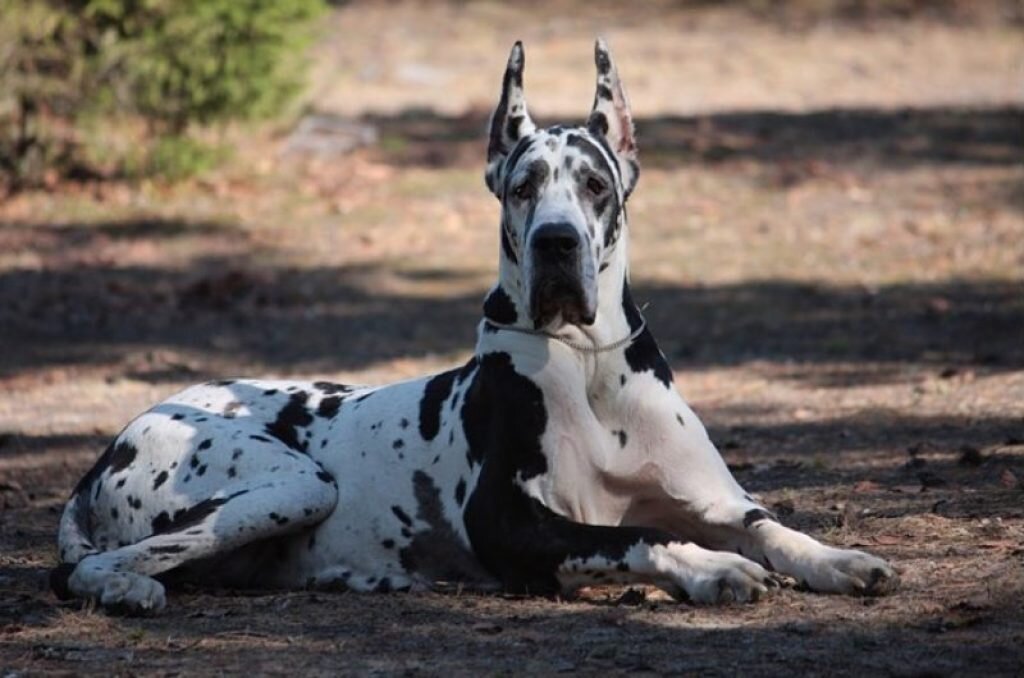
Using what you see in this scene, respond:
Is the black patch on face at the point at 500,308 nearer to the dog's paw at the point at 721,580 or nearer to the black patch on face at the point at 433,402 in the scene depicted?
the black patch on face at the point at 433,402

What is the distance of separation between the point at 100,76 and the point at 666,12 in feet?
44.5

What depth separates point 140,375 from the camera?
13.4 meters

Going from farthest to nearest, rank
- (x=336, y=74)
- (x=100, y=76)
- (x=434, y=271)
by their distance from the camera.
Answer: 1. (x=336, y=74)
2. (x=100, y=76)
3. (x=434, y=271)

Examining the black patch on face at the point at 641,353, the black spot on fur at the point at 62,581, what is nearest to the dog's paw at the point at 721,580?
the black patch on face at the point at 641,353

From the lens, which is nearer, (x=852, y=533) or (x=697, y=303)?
(x=852, y=533)

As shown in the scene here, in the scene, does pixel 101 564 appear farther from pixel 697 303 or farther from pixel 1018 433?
pixel 697 303

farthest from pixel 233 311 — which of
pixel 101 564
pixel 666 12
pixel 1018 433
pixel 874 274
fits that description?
pixel 666 12

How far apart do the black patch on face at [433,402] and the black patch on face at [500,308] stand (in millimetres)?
445

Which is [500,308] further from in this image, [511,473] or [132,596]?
[132,596]

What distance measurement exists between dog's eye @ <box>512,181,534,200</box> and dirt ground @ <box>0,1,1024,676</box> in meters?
1.52

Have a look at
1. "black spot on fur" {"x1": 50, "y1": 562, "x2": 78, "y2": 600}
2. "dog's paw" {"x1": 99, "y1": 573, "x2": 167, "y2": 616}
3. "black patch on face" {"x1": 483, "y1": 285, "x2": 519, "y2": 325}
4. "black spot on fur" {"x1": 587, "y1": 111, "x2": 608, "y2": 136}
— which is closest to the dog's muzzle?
"black patch on face" {"x1": 483, "y1": 285, "x2": 519, "y2": 325}

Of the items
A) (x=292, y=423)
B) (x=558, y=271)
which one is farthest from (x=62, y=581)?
(x=558, y=271)

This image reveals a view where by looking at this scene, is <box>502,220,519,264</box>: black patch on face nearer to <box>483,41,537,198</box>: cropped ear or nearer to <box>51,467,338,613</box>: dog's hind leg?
<box>483,41,537,198</box>: cropped ear

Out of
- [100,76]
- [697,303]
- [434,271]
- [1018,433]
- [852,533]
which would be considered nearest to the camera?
[852,533]
